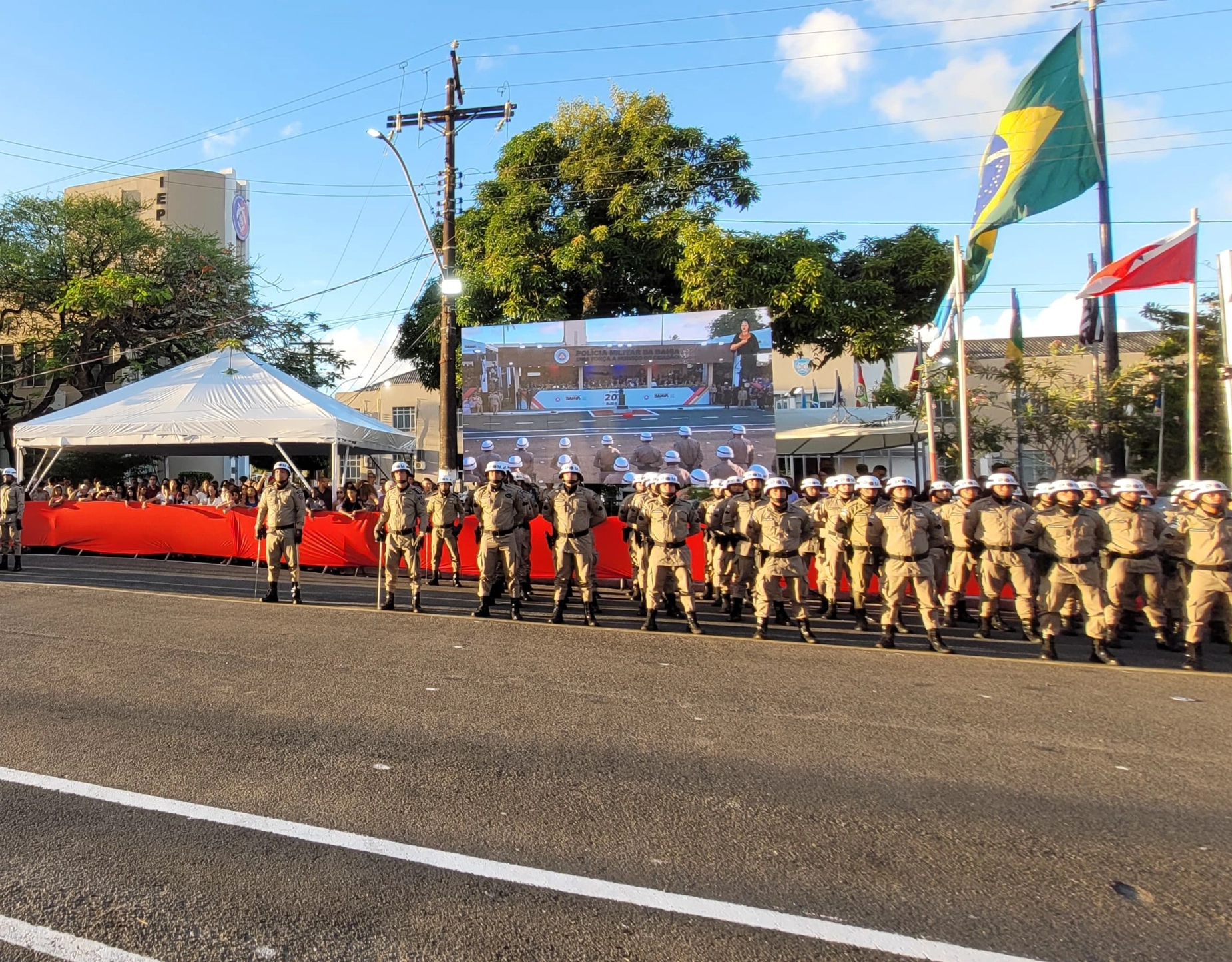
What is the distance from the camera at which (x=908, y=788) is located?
4211mm

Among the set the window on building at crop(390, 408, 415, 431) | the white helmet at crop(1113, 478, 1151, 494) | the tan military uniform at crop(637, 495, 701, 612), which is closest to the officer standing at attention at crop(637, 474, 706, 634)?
the tan military uniform at crop(637, 495, 701, 612)

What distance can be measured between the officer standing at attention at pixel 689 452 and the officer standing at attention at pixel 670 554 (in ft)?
23.1

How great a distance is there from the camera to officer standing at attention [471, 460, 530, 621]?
9.55 meters

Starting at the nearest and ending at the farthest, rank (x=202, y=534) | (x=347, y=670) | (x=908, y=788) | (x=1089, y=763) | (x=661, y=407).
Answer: (x=908, y=788)
(x=1089, y=763)
(x=347, y=670)
(x=202, y=534)
(x=661, y=407)

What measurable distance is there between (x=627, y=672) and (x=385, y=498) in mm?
5161

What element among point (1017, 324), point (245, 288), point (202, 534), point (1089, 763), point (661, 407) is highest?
point (245, 288)

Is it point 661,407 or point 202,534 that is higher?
point 661,407

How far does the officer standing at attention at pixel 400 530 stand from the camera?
398 inches

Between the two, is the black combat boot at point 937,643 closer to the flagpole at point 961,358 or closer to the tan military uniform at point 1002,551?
the tan military uniform at point 1002,551

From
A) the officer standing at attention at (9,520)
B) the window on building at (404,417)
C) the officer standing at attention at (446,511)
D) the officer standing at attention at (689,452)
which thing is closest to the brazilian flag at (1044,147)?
the officer standing at attention at (689,452)

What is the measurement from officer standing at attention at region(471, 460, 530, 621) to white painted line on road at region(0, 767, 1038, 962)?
218 inches

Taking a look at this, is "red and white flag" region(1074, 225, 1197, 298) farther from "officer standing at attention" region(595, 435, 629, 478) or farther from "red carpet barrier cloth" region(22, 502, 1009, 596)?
"officer standing at attention" region(595, 435, 629, 478)

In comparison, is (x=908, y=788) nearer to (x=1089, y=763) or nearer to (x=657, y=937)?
(x=1089, y=763)

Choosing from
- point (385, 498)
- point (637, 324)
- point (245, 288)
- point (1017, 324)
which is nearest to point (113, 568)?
point (385, 498)
